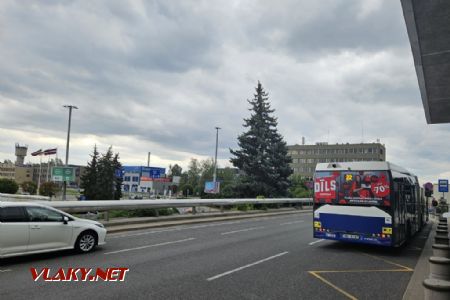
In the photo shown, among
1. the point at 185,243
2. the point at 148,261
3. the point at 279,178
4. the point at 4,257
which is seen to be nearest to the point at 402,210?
the point at 185,243

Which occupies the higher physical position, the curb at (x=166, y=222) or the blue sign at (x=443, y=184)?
the blue sign at (x=443, y=184)

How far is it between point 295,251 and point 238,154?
29283 millimetres

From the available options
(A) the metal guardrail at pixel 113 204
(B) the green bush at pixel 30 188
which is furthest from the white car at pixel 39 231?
(B) the green bush at pixel 30 188

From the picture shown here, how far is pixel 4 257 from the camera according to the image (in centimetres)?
952

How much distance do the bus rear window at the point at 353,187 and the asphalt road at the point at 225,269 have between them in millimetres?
1692

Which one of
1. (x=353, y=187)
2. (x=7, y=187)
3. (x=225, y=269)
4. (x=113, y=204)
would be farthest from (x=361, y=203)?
(x=7, y=187)

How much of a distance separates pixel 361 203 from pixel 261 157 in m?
27.0

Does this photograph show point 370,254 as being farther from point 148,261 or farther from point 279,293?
point 148,261

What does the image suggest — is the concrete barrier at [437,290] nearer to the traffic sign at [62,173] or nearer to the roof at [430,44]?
the roof at [430,44]

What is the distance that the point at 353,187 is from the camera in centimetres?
1208

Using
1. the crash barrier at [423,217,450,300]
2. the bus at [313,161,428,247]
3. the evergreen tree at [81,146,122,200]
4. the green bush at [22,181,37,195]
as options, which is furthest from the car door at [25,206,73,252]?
the green bush at [22,181,37,195]

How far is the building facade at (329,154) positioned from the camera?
418 feet

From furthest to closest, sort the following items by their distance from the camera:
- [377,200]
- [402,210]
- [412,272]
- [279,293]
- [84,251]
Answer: [402,210] → [377,200] → [84,251] → [412,272] → [279,293]

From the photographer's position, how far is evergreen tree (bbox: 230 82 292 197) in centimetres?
3888
